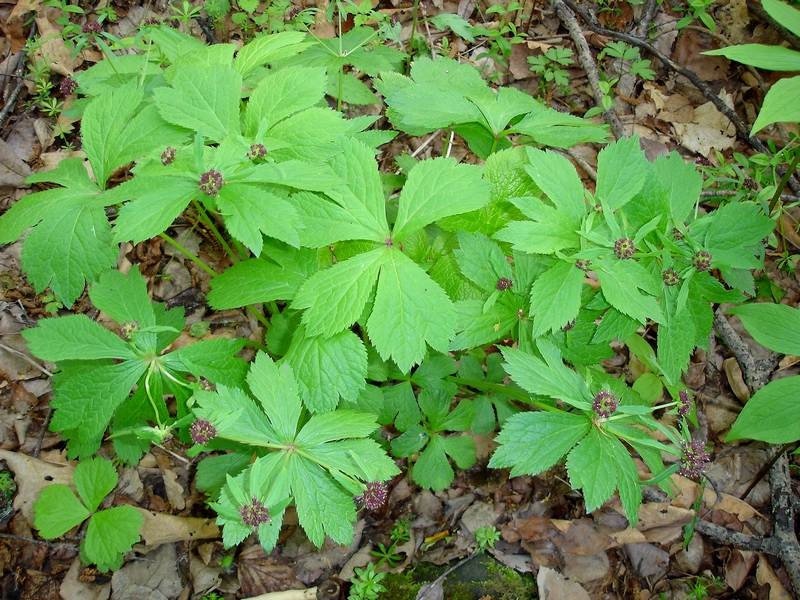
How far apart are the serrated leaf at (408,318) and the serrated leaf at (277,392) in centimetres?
38

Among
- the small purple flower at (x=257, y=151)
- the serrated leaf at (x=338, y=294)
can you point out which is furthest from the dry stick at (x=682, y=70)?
the small purple flower at (x=257, y=151)

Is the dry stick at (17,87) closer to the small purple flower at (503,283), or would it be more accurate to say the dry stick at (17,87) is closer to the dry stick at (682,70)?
the small purple flower at (503,283)

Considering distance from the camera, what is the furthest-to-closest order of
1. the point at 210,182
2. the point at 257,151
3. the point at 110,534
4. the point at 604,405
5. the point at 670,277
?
the point at 110,534
the point at 670,277
the point at 604,405
the point at 257,151
the point at 210,182

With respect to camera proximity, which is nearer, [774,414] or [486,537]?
[774,414]

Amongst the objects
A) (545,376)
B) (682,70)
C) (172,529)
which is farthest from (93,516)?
(682,70)

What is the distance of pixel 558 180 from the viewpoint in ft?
6.22

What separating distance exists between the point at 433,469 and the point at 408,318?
1.13 m

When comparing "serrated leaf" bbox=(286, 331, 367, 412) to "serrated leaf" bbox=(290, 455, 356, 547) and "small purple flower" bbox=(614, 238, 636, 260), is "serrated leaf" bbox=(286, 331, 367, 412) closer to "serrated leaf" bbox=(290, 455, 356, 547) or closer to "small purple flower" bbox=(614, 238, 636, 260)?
"serrated leaf" bbox=(290, 455, 356, 547)

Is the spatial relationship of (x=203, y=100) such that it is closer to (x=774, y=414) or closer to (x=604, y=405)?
(x=604, y=405)

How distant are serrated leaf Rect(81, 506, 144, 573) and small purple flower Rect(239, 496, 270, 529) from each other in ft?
3.64

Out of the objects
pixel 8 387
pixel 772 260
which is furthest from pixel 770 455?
pixel 8 387

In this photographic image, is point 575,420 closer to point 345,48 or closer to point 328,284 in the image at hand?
point 328,284

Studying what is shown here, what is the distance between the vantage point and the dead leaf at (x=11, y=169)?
309 cm

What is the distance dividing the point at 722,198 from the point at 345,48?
2.59 m
